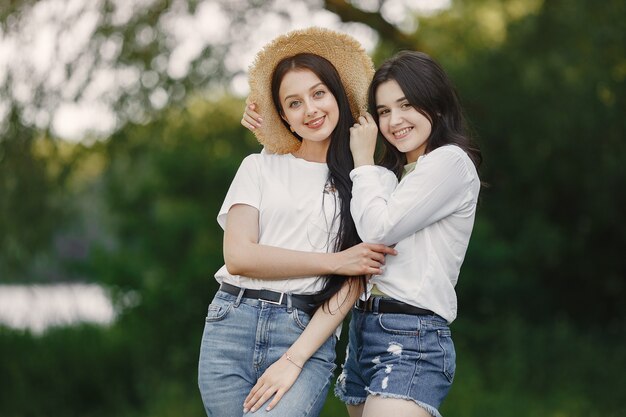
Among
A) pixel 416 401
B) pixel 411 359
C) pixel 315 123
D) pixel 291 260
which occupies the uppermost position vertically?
pixel 315 123

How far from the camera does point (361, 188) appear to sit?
88.7 inches

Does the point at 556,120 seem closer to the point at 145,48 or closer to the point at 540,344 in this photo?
the point at 540,344

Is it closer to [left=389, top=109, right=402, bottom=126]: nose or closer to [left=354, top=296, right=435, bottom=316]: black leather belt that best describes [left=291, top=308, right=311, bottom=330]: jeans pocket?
[left=354, top=296, right=435, bottom=316]: black leather belt

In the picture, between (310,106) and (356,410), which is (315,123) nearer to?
(310,106)

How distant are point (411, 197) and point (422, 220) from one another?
67 mm

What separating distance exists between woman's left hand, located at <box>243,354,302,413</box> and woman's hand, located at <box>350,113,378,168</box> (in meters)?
0.57

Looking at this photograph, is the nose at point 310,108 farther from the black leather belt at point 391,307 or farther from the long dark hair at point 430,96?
the black leather belt at point 391,307

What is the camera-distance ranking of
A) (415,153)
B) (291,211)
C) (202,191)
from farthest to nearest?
(202,191) → (415,153) → (291,211)

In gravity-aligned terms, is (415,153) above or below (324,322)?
above

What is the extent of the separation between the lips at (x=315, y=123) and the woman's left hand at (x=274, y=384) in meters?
0.64

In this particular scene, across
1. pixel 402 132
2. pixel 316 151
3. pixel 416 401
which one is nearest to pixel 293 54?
pixel 316 151

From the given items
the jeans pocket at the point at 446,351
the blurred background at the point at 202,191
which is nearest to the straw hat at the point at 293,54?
the jeans pocket at the point at 446,351

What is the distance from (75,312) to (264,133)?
5.51 m

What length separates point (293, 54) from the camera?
8.02ft
